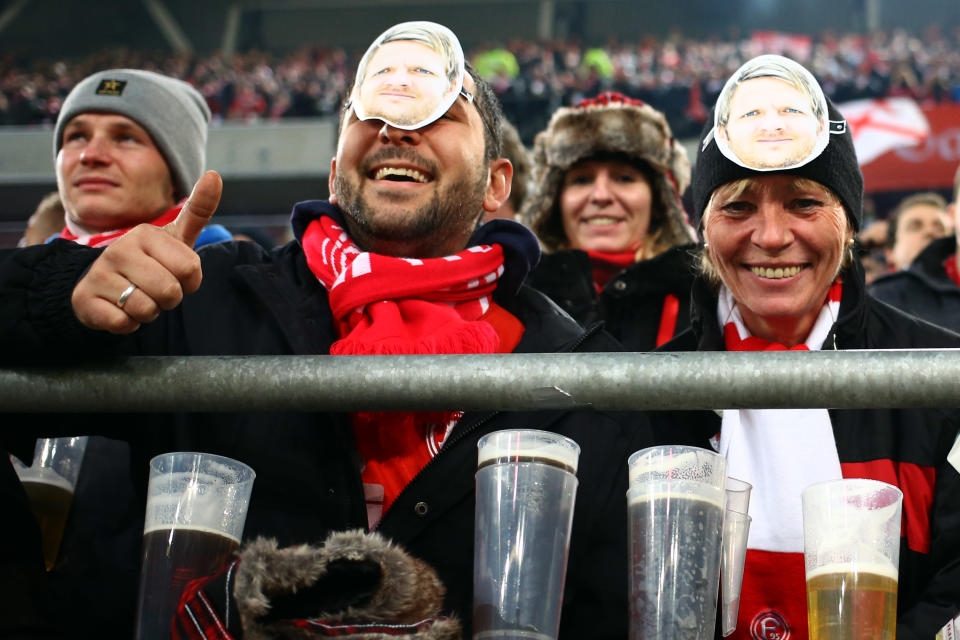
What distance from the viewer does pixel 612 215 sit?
3502 millimetres

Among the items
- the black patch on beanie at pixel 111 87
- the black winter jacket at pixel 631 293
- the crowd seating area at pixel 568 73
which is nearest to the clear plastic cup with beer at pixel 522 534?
the black winter jacket at pixel 631 293

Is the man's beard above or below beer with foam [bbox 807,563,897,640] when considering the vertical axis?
above

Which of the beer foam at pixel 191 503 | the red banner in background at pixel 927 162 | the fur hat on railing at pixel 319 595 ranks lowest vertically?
the fur hat on railing at pixel 319 595

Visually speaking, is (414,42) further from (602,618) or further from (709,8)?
(709,8)

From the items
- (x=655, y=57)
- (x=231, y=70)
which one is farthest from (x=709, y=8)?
(x=231, y=70)

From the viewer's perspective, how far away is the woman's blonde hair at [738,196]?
7.50 feet

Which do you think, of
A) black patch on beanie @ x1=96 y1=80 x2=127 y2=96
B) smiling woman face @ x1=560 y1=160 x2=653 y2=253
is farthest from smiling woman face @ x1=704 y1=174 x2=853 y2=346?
black patch on beanie @ x1=96 y1=80 x2=127 y2=96

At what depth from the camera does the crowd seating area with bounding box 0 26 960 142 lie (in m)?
14.9

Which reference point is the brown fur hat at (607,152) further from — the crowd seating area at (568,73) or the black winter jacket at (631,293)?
the crowd seating area at (568,73)

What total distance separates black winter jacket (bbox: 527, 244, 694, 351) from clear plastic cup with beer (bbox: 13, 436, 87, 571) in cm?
147

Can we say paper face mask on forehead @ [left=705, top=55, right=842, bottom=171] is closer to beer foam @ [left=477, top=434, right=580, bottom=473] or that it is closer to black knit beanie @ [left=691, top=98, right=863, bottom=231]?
black knit beanie @ [left=691, top=98, right=863, bottom=231]

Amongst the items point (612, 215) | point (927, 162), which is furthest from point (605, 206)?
point (927, 162)

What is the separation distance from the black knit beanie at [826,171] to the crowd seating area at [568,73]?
11.5m

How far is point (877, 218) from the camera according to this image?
13938mm
